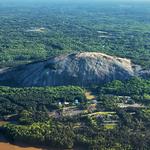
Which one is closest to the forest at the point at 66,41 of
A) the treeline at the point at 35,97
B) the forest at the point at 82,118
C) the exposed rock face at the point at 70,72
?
the exposed rock face at the point at 70,72

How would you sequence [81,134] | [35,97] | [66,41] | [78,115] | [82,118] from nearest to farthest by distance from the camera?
1. [81,134]
2. [82,118]
3. [78,115]
4. [35,97]
5. [66,41]

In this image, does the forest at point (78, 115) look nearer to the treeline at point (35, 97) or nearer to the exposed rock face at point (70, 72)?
the treeline at point (35, 97)

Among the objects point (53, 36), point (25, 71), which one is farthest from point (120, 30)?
point (25, 71)

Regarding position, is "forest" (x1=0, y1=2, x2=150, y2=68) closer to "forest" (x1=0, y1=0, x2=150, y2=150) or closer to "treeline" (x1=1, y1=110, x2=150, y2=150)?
"forest" (x1=0, y1=0, x2=150, y2=150)

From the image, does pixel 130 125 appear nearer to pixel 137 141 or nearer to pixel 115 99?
pixel 137 141

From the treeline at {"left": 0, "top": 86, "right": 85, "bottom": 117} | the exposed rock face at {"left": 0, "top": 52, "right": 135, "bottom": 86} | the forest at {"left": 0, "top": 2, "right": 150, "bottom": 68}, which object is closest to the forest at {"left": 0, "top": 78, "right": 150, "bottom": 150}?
the treeline at {"left": 0, "top": 86, "right": 85, "bottom": 117}

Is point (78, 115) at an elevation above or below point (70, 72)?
below

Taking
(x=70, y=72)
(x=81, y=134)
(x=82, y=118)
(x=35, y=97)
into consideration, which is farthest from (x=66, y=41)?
(x=81, y=134)

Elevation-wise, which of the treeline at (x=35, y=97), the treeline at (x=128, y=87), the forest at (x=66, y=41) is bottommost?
the forest at (x=66, y=41)

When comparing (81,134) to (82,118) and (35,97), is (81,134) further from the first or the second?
(35,97)
